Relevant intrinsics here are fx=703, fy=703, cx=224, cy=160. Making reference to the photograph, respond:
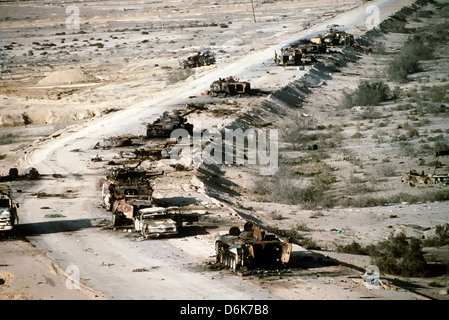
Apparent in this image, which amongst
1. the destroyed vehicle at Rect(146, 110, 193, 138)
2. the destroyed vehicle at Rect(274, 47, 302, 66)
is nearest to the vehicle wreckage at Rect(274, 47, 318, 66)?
the destroyed vehicle at Rect(274, 47, 302, 66)

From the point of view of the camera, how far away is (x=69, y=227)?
27016 millimetres

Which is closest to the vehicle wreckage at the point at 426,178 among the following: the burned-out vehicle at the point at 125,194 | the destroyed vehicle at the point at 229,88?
the burned-out vehicle at the point at 125,194

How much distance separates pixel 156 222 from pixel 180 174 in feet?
33.1

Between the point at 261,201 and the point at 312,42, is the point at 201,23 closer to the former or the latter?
the point at 312,42

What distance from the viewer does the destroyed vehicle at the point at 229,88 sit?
5497 cm

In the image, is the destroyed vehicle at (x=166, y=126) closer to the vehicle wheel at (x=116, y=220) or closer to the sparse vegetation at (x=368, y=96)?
the vehicle wheel at (x=116, y=220)

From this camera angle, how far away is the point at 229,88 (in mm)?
54938

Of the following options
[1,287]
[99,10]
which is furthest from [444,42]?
[99,10]

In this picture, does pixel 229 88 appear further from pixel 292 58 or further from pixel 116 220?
pixel 116 220

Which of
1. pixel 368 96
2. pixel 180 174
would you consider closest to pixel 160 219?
pixel 180 174

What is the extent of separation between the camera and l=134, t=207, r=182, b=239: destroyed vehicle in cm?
2497

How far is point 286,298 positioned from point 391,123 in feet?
111

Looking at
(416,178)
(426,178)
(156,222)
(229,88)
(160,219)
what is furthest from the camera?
(229,88)

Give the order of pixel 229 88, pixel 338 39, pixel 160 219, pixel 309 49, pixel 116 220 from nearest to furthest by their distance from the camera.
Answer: pixel 160 219, pixel 116 220, pixel 229 88, pixel 309 49, pixel 338 39
